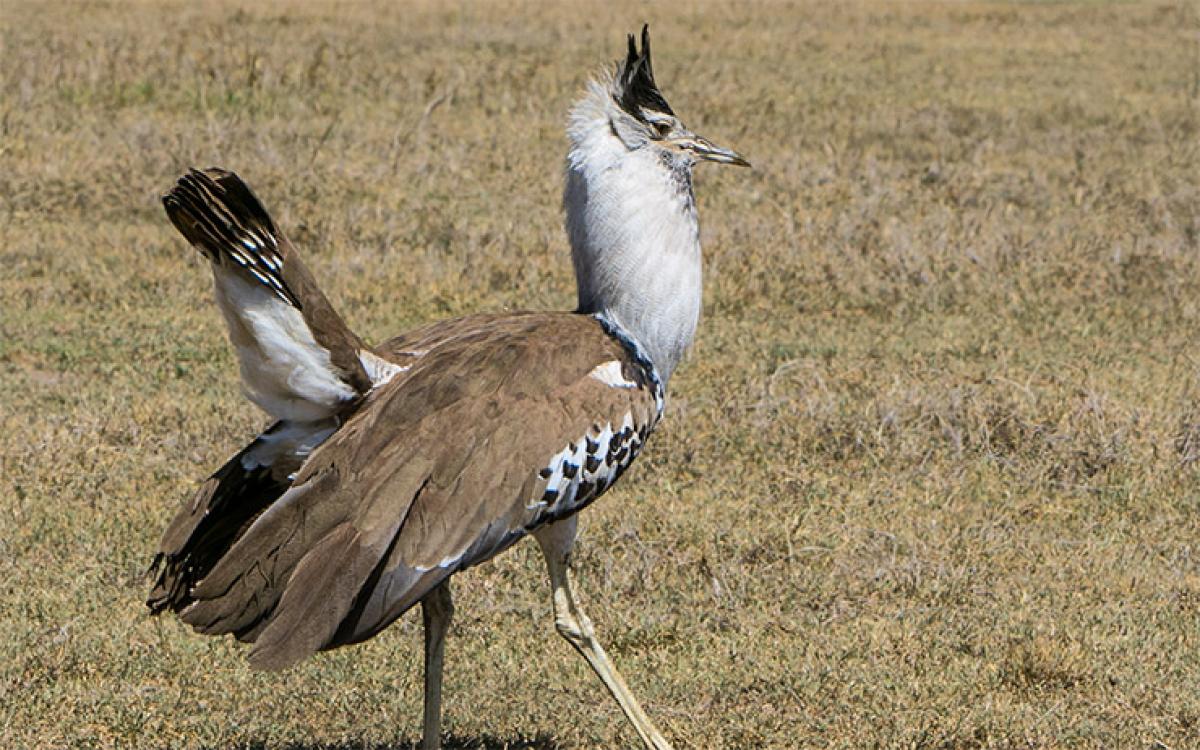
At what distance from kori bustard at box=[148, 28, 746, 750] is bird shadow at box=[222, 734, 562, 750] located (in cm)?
24

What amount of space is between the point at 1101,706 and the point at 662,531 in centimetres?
165

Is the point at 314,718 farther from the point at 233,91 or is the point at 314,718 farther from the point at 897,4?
the point at 897,4

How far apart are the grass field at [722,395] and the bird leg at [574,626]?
0.17 meters

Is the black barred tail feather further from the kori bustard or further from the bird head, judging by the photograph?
the bird head

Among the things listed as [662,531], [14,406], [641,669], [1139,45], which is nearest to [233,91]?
[14,406]

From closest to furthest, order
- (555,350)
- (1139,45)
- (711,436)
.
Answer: (555,350) → (711,436) → (1139,45)

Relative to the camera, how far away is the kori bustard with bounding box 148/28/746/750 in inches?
141

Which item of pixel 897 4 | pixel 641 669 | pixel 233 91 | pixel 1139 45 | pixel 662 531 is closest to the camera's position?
pixel 641 669

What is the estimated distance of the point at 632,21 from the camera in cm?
1927

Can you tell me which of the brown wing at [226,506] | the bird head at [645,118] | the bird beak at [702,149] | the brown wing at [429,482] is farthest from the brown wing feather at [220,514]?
the bird beak at [702,149]

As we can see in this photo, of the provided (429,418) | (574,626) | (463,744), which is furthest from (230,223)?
(463,744)

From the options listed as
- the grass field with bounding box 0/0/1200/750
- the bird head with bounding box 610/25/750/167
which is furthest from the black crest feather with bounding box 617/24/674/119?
the grass field with bounding box 0/0/1200/750

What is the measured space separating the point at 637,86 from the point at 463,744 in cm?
173

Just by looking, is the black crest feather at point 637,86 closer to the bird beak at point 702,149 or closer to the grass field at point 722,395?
the bird beak at point 702,149
